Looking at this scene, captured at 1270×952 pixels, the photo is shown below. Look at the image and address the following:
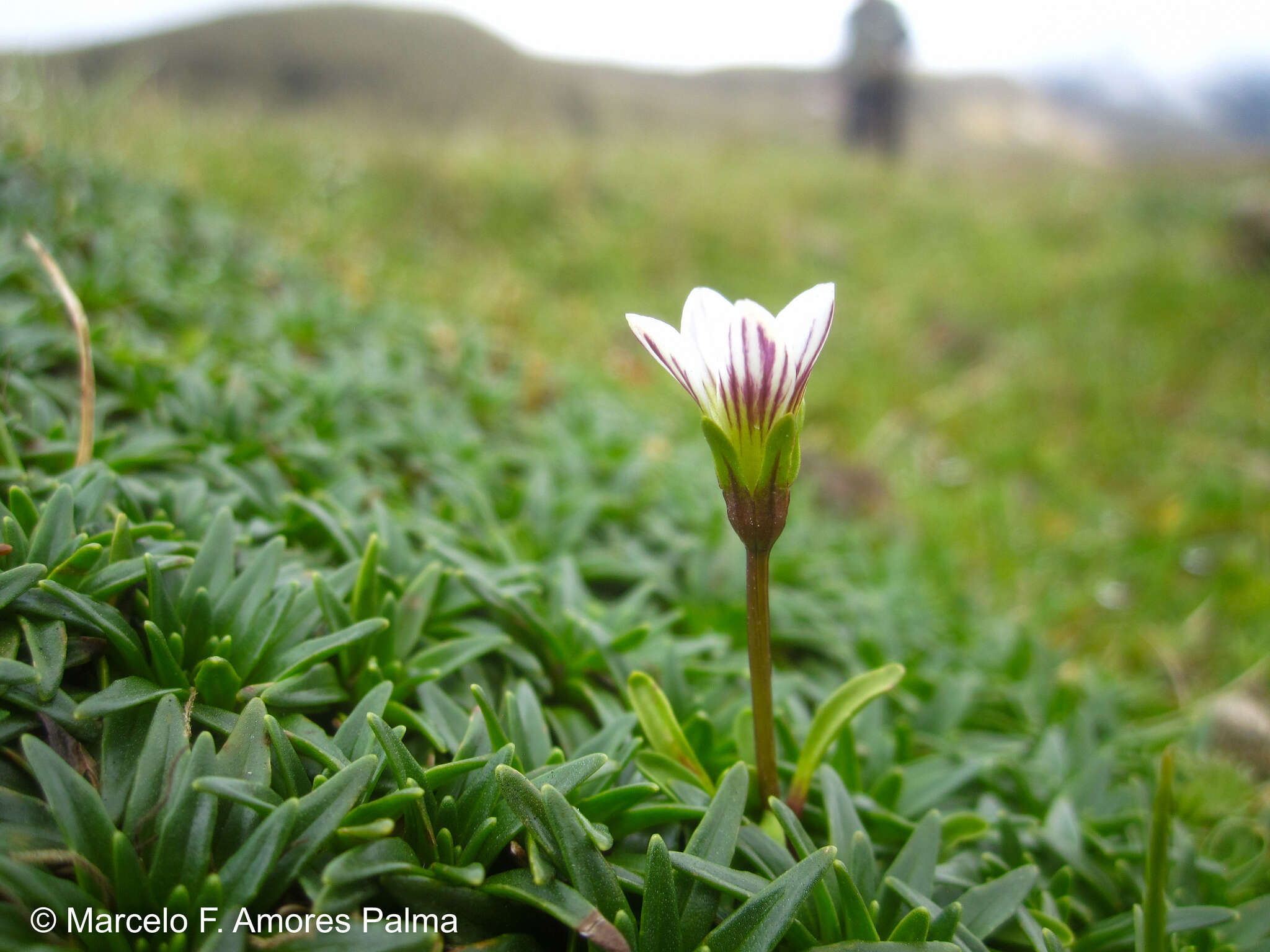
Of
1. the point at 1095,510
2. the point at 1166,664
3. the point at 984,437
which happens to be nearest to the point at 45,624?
the point at 1166,664

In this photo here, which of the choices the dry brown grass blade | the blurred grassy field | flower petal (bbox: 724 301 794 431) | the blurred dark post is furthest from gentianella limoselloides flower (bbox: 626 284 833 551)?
the blurred dark post

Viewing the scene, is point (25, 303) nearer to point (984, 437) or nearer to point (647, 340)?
point (647, 340)

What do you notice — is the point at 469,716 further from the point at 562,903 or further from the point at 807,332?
the point at 807,332

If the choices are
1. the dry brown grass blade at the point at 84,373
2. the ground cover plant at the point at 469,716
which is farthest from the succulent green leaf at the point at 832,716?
the dry brown grass blade at the point at 84,373

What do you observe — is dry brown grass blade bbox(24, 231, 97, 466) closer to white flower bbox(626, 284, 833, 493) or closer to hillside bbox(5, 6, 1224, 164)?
white flower bbox(626, 284, 833, 493)

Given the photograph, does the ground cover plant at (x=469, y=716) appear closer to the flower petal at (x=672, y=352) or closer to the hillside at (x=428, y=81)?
the flower petal at (x=672, y=352)

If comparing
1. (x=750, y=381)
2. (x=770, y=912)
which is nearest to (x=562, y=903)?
(x=770, y=912)
